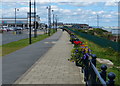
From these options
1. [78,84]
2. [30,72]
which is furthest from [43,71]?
[78,84]

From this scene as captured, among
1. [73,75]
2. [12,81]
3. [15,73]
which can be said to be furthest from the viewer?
[15,73]

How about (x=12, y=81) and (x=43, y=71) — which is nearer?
(x=12, y=81)

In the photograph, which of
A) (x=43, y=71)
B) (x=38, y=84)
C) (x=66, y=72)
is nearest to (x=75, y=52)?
(x=66, y=72)

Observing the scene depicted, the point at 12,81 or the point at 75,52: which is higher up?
the point at 75,52

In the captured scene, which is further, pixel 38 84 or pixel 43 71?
pixel 43 71

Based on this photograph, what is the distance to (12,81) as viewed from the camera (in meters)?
7.48

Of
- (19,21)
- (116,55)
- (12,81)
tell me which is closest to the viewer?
(12,81)

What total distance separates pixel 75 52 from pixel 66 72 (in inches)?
36.5

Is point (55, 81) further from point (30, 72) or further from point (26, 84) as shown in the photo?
point (30, 72)

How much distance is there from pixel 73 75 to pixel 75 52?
0.95 m

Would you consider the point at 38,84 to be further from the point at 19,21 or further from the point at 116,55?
the point at 19,21

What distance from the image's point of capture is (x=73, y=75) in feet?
27.2

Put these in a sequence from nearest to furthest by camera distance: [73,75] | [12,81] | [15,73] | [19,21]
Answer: [12,81] < [73,75] < [15,73] < [19,21]

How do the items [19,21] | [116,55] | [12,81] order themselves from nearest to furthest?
1. [12,81]
2. [116,55]
3. [19,21]
